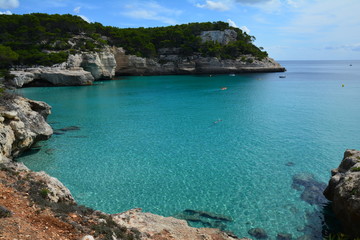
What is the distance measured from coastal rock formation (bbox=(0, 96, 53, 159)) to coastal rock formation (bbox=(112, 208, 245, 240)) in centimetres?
654

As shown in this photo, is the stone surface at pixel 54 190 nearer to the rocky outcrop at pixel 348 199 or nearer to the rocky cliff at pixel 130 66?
the rocky outcrop at pixel 348 199

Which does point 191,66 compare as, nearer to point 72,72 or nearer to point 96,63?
point 96,63

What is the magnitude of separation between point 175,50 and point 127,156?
67.4 metres

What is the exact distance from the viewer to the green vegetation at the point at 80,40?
4962cm

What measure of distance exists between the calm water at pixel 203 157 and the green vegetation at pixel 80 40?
26.5 meters

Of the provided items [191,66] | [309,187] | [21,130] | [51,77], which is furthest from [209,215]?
[191,66]

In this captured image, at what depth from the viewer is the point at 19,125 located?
46.1 feet

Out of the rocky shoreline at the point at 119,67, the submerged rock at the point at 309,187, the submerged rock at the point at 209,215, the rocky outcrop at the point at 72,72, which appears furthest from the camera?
the rocky shoreline at the point at 119,67

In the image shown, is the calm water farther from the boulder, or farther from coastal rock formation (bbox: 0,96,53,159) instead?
the boulder

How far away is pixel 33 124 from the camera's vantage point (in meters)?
16.3

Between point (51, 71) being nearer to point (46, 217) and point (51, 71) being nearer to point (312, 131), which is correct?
point (312, 131)

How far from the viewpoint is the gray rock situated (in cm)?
896

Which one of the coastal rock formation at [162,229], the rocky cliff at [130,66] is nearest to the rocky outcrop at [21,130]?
the coastal rock formation at [162,229]

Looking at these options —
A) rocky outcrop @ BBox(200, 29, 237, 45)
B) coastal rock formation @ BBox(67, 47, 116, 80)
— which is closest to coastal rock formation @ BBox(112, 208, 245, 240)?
coastal rock formation @ BBox(67, 47, 116, 80)
